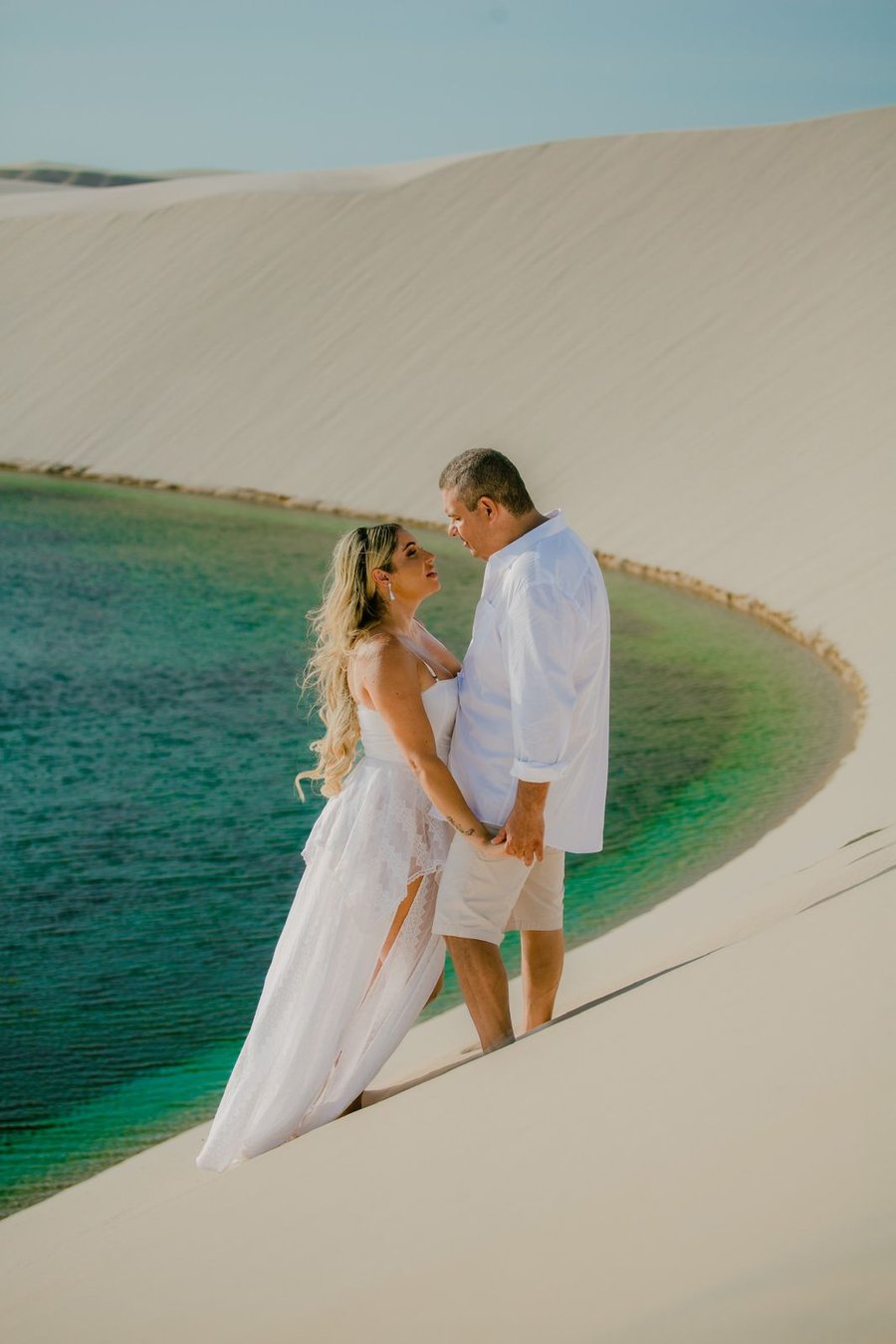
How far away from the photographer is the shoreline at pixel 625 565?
37.1 ft

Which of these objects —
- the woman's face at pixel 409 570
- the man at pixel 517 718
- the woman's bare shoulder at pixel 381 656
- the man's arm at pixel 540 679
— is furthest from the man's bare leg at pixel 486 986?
the woman's face at pixel 409 570

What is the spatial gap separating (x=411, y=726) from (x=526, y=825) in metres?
0.34

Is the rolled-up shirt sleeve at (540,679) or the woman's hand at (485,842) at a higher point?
the rolled-up shirt sleeve at (540,679)

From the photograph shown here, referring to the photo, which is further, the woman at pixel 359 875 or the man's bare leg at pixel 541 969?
the man's bare leg at pixel 541 969

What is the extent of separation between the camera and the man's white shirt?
3242mm

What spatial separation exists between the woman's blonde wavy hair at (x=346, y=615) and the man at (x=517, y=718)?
0.61 ft

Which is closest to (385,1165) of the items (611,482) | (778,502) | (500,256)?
(778,502)

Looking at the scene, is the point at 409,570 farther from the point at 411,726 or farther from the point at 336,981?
the point at 336,981

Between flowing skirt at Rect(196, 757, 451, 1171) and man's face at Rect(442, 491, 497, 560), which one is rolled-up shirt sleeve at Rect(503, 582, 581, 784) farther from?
flowing skirt at Rect(196, 757, 451, 1171)

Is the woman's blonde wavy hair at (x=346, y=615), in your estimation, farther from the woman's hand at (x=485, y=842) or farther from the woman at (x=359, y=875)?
the woman's hand at (x=485, y=842)

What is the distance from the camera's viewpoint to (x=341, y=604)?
3467 mm

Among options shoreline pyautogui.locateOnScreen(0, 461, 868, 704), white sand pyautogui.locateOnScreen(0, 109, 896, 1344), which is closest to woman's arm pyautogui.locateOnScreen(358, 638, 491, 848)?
white sand pyautogui.locateOnScreen(0, 109, 896, 1344)

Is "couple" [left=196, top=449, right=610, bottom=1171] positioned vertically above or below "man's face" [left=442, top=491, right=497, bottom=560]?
below

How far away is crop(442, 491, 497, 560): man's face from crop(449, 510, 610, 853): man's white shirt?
0.04 meters
